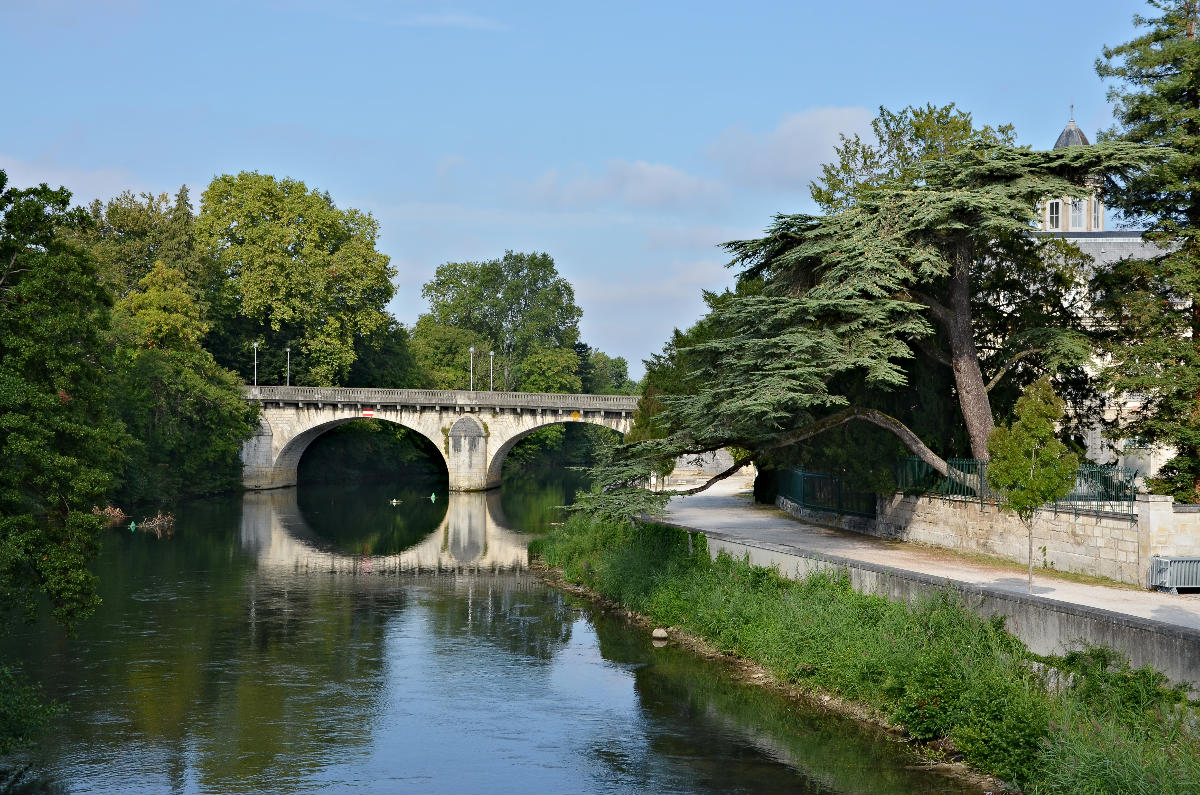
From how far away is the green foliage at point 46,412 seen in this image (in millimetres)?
17719

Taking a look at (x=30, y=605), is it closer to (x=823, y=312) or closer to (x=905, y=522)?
(x=823, y=312)

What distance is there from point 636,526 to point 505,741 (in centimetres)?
1366

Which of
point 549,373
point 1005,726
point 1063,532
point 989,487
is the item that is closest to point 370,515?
point 989,487

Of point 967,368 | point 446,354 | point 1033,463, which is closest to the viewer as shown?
point 1033,463

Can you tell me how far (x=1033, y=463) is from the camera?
2148 cm

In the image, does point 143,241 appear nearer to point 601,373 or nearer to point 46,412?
point 46,412

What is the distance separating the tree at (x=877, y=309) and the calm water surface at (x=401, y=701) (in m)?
4.41

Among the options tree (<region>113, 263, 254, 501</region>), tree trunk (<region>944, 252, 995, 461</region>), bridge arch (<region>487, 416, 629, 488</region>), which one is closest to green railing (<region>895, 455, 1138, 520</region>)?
tree trunk (<region>944, 252, 995, 461</region>)

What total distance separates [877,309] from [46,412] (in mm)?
16694

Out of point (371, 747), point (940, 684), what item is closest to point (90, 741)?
point (371, 747)

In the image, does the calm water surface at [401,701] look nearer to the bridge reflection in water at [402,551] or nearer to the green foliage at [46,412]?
the bridge reflection in water at [402,551]

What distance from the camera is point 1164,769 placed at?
40.5ft

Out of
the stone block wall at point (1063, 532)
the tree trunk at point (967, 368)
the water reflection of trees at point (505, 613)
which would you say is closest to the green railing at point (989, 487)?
the stone block wall at point (1063, 532)

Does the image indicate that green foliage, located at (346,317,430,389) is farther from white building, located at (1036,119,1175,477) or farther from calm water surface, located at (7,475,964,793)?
white building, located at (1036,119,1175,477)
